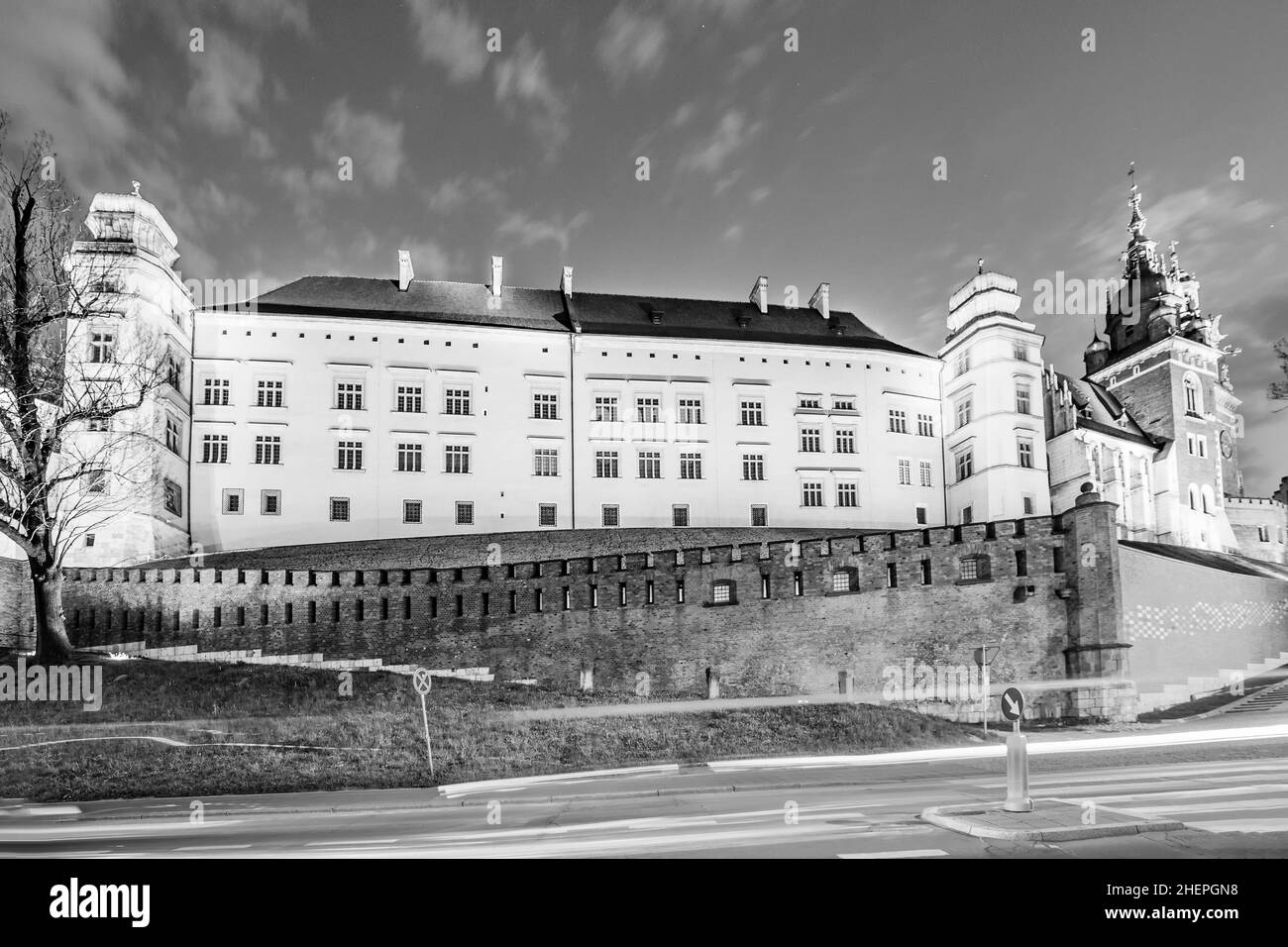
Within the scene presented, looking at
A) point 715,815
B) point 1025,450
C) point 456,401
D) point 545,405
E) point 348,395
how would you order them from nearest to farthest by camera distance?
point 715,815
point 348,395
point 456,401
point 1025,450
point 545,405

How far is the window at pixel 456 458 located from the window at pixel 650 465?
9.52m

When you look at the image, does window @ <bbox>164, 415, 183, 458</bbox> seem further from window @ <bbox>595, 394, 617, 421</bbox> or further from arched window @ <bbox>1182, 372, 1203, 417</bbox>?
arched window @ <bbox>1182, 372, 1203, 417</bbox>

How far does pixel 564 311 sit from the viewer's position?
55812mm

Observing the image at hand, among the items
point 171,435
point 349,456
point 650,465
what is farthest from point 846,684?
point 171,435

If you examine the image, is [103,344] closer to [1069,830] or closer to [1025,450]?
[1069,830]

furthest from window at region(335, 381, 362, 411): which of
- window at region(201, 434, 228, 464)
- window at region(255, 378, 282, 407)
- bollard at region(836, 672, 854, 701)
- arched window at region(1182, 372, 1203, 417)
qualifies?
arched window at region(1182, 372, 1203, 417)

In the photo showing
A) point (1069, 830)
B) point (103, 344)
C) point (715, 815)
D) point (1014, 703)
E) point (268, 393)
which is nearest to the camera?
point (1069, 830)

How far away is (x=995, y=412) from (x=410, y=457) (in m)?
31.9

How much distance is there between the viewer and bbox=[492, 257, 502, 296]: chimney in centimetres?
5541

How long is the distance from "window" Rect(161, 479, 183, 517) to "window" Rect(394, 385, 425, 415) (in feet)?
37.3

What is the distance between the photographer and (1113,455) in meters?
56.1

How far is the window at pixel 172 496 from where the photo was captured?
44875 millimetres
